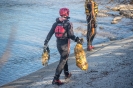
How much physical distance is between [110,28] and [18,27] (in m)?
6.32

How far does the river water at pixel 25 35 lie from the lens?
336 inches

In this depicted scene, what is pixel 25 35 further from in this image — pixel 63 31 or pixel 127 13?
pixel 127 13

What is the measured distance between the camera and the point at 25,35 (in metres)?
12.8

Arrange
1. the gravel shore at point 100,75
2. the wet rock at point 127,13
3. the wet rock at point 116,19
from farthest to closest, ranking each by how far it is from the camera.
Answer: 1. the wet rock at point 127,13
2. the wet rock at point 116,19
3. the gravel shore at point 100,75

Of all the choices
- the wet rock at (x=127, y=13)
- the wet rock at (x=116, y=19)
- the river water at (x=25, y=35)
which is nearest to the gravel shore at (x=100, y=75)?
the river water at (x=25, y=35)

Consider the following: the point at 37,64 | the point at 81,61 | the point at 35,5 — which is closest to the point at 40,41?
the point at 37,64

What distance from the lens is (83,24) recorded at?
15711 millimetres

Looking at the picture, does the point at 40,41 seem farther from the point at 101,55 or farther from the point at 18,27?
the point at 101,55

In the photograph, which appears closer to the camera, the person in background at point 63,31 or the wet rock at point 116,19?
the person in background at point 63,31

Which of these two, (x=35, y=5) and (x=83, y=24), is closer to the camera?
(x=83, y=24)

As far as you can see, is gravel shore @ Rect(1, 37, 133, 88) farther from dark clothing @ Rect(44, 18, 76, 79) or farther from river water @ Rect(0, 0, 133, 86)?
river water @ Rect(0, 0, 133, 86)

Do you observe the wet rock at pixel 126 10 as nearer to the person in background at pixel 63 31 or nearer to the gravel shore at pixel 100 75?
the gravel shore at pixel 100 75

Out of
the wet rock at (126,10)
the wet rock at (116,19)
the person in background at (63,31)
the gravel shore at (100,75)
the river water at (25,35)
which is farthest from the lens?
the wet rock at (126,10)

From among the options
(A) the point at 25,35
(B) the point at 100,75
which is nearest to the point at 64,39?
(B) the point at 100,75
